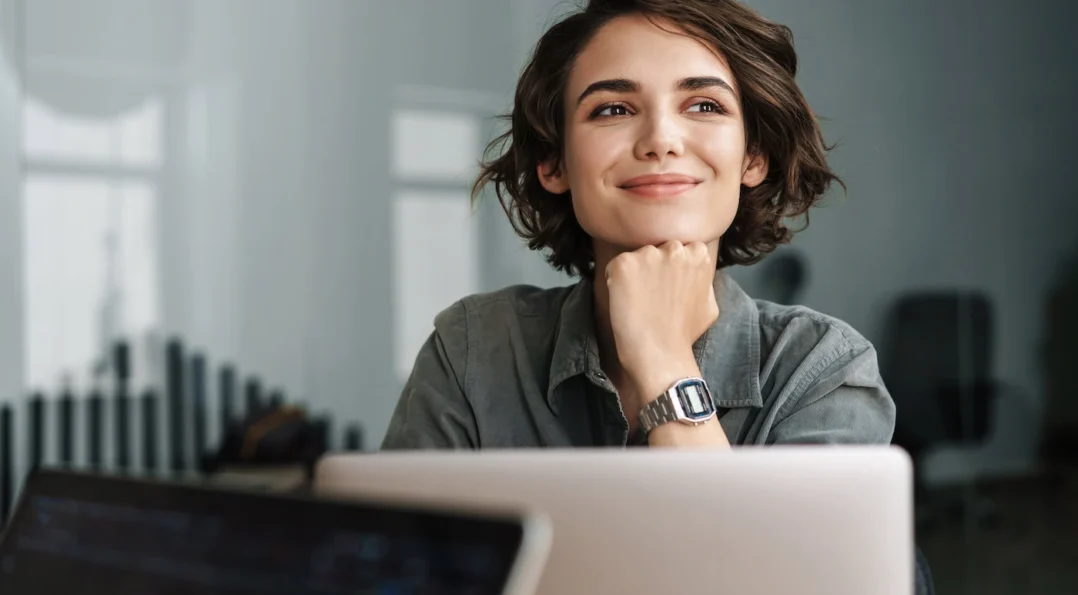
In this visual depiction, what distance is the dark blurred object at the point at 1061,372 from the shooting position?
3.28m

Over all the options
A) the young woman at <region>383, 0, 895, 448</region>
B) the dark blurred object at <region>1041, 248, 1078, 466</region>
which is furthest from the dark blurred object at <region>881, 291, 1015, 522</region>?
the young woman at <region>383, 0, 895, 448</region>

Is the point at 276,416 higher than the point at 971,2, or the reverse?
the point at 971,2

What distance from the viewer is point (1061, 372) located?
3285mm

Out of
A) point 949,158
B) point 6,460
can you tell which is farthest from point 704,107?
point 6,460

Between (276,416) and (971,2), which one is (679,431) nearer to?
(276,416)

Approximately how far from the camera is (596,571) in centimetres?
64

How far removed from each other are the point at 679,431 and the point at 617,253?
0.37 meters

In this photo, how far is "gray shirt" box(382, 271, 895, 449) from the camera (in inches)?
51.0

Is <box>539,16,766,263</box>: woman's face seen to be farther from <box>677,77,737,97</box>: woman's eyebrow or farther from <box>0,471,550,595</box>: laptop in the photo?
<box>0,471,550,595</box>: laptop

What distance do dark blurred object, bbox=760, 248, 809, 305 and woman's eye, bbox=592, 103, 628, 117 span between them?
183cm

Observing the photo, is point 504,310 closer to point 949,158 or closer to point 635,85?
point 635,85

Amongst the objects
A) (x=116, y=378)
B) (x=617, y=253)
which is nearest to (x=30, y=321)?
(x=116, y=378)

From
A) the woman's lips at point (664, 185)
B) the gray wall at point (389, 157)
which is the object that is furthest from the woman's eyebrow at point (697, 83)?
the gray wall at point (389, 157)

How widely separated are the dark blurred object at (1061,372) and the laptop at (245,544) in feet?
10.4
